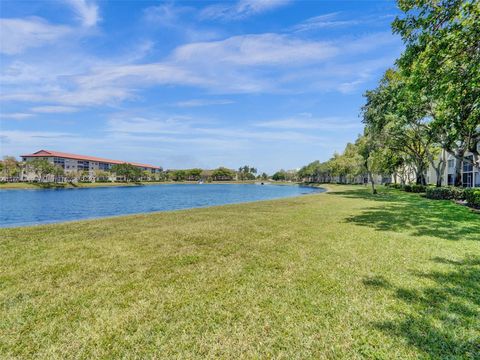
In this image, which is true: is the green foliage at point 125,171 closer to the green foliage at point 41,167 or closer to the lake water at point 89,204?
the green foliage at point 41,167

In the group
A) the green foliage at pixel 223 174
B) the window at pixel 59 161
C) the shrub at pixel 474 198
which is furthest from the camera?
the green foliage at pixel 223 174

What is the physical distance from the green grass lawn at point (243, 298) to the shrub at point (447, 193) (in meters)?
15.6

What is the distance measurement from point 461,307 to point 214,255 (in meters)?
5.18

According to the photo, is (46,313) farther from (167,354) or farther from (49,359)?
(167,354)

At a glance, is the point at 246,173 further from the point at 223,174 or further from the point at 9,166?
the point at 9,166

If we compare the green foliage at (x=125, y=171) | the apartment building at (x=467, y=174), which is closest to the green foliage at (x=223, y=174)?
the green foliage at (x=125, y=171)

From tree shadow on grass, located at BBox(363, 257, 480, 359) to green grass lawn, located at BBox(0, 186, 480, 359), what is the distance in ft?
0.05

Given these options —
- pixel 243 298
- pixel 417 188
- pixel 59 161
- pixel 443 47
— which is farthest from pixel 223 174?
pixel 243 298

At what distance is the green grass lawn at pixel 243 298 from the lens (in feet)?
10.5

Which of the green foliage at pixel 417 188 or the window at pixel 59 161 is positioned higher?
the window at pixel 59 161

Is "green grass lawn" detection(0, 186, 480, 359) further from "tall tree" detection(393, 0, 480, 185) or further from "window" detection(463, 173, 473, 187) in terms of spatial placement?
"window" detection(463, 173, 473, 187)

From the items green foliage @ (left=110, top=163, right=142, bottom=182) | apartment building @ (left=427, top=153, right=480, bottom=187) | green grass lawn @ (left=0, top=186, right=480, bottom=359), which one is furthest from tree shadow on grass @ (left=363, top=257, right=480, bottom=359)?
green foliage @ (left=110, top=163, right=142, bottom=182)

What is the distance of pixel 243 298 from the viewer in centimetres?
439

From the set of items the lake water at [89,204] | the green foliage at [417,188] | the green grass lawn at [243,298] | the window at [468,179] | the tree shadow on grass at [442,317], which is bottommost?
the lake water at [89,204]
